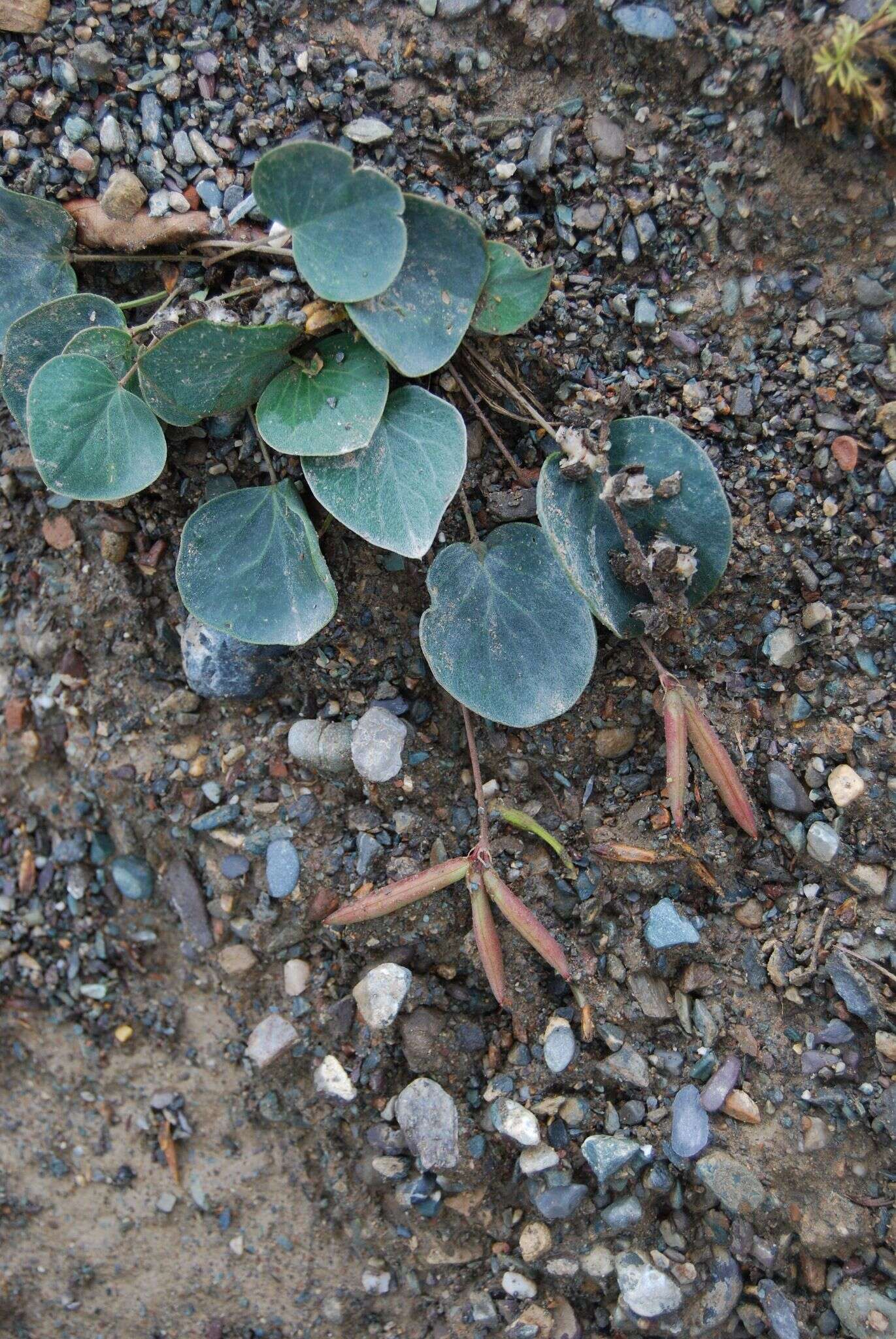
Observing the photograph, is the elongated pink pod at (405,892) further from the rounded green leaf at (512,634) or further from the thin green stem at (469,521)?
the thin green stem at (469,521)

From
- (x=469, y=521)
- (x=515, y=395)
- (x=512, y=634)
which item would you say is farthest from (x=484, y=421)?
(x=512, y=634)

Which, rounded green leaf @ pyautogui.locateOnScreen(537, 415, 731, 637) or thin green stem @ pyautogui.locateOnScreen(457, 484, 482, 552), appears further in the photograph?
thin green stem @ pyautogui.locateOnScreen(457, 484, 482, 552)

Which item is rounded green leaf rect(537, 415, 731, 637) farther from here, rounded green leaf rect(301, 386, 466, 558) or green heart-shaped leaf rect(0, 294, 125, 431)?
green heart-shaped leaf rect(0, 294, 125, 431)

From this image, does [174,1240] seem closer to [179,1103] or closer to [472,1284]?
[179,1103]

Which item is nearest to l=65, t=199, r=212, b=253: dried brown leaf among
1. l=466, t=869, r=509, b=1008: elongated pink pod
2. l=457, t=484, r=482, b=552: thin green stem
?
l=457, t=484, r=482, b=552: thin green stem

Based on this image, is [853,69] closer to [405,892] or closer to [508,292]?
[508,292]

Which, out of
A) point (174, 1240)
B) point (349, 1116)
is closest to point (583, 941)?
point (349, 1116)
